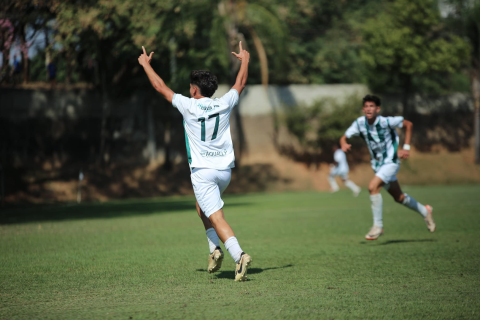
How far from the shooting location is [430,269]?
7.20 metres

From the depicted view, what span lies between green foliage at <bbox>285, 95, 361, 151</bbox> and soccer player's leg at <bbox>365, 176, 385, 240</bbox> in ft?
85.5

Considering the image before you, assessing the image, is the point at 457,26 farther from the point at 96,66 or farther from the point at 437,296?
the point at 437,296

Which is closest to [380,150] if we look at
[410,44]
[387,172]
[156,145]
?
[387,172]

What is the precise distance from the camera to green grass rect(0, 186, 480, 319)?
5.18 meters

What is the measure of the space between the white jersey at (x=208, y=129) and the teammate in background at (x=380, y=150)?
13.0 ft

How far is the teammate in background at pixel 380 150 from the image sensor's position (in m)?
10.2

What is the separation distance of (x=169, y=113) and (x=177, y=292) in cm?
2950

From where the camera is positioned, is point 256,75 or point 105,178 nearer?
point 105,178

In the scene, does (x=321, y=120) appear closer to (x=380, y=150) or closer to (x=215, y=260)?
(x=380, y=150)

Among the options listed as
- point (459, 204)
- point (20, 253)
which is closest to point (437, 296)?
point (20, 253)

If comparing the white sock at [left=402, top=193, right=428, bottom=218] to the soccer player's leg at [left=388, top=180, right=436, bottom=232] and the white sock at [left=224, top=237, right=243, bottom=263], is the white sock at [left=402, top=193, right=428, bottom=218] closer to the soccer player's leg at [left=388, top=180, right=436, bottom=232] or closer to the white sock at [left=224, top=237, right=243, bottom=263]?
the soccer player's leg at [left=388, top=180, right=436, bottom=232]

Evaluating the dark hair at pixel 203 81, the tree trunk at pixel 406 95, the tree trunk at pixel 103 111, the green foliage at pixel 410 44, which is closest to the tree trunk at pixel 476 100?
the green foliage at pixel 410 44

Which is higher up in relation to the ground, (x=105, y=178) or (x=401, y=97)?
(x=401, y=97)

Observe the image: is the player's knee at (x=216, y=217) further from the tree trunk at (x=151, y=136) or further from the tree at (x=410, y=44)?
the tree at (x=410, y=44)
